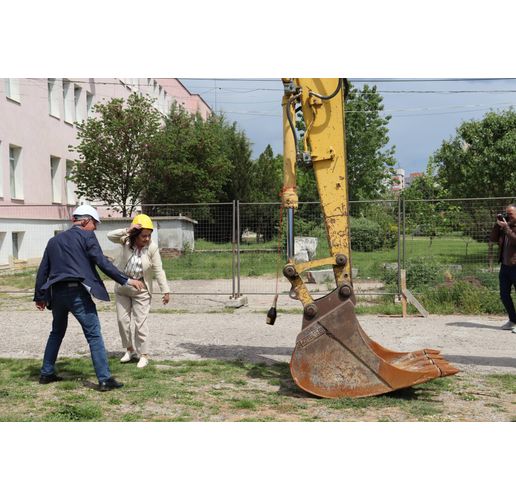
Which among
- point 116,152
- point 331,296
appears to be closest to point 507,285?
point 331,296

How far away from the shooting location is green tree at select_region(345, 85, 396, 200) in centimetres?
3578

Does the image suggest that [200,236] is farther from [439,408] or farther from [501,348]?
[439,408]

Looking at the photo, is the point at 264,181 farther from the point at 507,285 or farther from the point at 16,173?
the point at 507,285

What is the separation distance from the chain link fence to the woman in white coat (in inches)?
172

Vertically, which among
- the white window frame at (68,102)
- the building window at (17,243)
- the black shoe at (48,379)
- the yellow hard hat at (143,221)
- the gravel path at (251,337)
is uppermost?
→ the white window frame at (68,102)

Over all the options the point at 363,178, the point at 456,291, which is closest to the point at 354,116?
the point at 363,178

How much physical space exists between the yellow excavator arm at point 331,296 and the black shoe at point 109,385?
1881 millimetres

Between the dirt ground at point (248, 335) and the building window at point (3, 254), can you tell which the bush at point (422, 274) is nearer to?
the dirt ground at point (248, 335)

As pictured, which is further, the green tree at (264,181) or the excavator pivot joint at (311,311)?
the green tree at (264,181)

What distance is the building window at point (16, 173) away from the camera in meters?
22.5

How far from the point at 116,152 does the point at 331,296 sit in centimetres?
1994

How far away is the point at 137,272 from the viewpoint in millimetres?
7074

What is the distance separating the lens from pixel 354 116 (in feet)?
118

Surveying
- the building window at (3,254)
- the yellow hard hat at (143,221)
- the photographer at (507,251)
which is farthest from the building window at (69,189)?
the photographer at (507,251)
